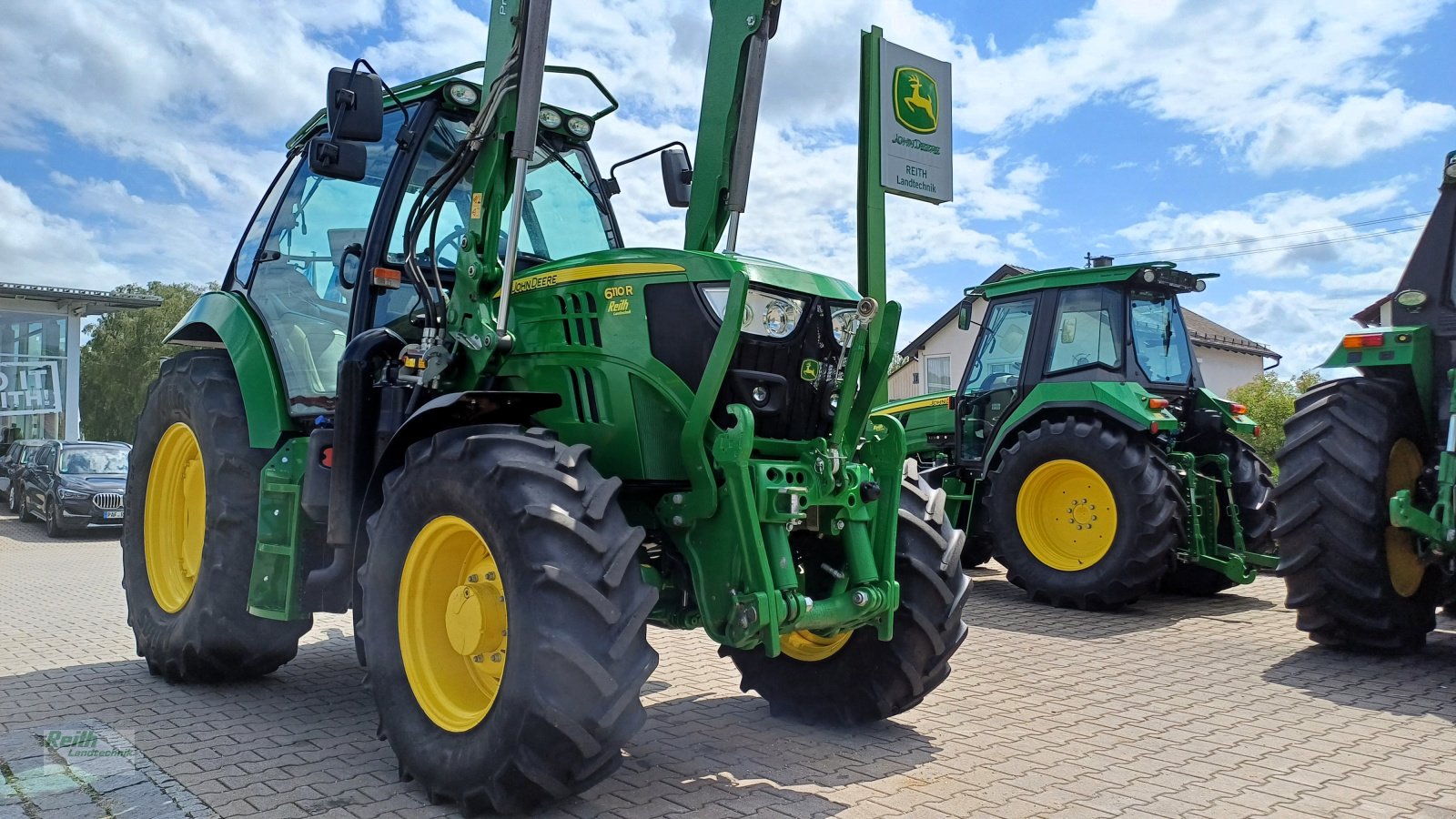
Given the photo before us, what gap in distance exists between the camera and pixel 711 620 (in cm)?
384

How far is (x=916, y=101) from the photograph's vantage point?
441 centimetres

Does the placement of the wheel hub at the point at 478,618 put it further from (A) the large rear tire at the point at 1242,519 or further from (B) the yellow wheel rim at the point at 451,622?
(A) the large rear tire at the point at 1242,519

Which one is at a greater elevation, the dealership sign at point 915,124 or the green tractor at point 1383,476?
the dealership sign at point 915,124

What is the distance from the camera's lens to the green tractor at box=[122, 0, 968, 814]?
11.4 feet

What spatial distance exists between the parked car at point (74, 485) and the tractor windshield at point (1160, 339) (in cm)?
1414

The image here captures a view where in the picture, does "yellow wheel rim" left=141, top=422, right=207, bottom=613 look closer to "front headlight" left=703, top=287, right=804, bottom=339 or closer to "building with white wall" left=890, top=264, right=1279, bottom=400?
→ "front headlight" left=703, top=287, right=804, bottom=339

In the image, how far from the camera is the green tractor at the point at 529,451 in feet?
11.4

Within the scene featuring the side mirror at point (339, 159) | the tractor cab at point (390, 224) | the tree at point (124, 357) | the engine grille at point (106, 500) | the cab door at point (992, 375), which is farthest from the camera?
the tree at point (124, 357)

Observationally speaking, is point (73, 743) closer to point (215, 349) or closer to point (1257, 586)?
point (215, 349)

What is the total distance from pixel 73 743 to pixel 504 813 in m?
2.19

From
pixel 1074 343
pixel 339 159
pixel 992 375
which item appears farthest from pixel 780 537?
pixel 992 375

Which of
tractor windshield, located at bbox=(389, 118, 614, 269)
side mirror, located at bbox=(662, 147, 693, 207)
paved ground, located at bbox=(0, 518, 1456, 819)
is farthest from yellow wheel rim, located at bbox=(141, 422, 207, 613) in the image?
side mirror, located at bbox=(662, 147, 693, 207)

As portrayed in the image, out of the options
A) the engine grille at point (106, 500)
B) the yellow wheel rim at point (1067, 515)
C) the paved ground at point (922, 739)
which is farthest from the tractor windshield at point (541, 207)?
the engine grille at point (106, 500)

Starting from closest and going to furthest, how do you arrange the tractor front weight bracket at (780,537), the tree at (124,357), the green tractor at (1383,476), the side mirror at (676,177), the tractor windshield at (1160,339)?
the tractor front weight bracket at (780,537), the side mirror at (676,177), the green tractor at (1383,476), the tractor windshield at (1160,339), the tree at (124,357)
